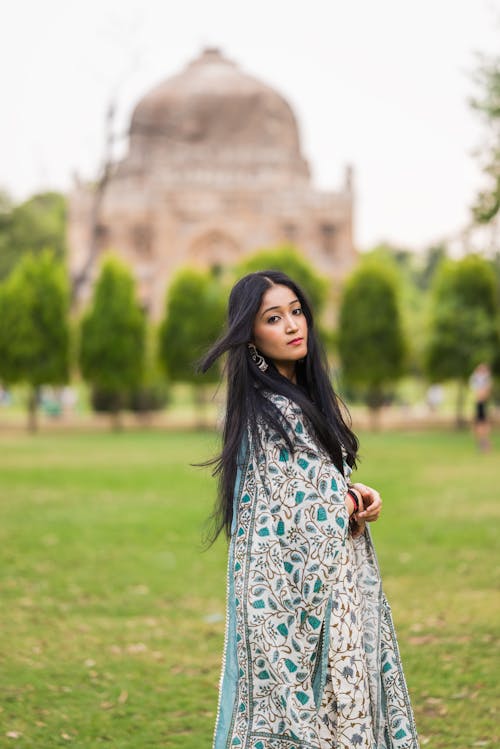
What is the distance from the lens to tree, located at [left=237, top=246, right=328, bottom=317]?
26391 mm

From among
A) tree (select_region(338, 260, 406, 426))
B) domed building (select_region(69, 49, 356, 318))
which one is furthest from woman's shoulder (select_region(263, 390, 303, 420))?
domed building (select_region(69, 49, 356, 318))

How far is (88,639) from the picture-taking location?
5324 millimetres

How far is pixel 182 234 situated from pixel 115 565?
34.1 metres

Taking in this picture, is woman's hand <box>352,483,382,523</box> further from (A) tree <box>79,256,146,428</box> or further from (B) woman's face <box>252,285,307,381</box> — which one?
(A) tree <box>79,256,146,428</box>

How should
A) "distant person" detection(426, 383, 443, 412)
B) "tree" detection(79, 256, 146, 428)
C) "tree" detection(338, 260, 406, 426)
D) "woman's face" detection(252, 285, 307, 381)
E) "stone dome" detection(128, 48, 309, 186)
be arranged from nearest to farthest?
"woman's face" detection(252, 285, 307, 381)
"tree" detection(79, 256, 146, 428)
"tree" detection(338, 260, 406, 426)
"distant person" detection(426, 383, 443, 412)
"stone dome" detection(128, 48, 309, 186)

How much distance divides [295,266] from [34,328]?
710cm

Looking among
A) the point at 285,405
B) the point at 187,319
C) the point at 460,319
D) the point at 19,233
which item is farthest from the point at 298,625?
the point at 19,233

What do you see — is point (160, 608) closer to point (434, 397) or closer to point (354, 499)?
point (354, 499)

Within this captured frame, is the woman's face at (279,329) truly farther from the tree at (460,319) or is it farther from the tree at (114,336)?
the tree at (114,336)

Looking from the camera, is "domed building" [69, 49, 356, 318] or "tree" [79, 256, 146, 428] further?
"domed building" [69, 49, 356, 318]

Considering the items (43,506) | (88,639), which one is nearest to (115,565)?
(88,639)

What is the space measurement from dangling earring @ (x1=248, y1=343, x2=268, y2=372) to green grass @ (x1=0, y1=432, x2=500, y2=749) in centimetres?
44

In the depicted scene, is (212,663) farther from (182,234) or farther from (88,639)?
(182,234)

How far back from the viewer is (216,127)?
44.1 m
